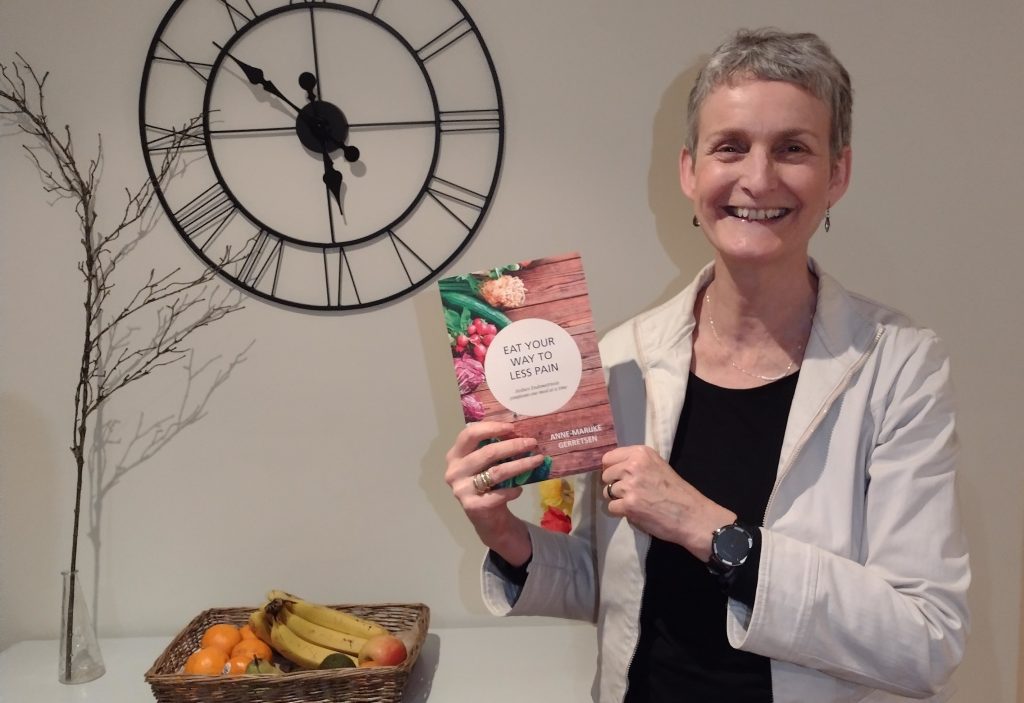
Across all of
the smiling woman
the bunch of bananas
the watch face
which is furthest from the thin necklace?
the bunch of bananas

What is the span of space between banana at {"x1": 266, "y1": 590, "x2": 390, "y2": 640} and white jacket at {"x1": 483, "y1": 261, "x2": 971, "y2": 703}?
0.51 meters

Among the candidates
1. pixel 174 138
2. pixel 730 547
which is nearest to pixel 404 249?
pixel 174 138

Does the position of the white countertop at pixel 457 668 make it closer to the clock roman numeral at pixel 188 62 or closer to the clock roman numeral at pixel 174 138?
the clock roman numeral at pixel 174 138

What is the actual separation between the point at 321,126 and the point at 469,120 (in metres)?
0.33

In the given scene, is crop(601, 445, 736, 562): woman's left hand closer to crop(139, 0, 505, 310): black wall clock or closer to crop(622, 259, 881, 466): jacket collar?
crop(622, 259, 881, 466): jacket collar

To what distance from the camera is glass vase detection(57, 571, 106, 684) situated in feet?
5.91

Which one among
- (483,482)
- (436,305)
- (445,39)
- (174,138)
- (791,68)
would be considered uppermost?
(445,39)

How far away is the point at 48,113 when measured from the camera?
199 centimetres

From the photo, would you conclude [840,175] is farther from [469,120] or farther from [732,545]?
[469,120]

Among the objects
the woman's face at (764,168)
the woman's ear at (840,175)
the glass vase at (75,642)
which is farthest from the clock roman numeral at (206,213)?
the woman's ear at (840,175)

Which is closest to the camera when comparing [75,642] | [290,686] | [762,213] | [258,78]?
[762,213]

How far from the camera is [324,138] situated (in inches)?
77.0

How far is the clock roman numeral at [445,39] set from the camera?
6.44 ft

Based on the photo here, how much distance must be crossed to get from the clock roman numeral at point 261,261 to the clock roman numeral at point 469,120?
463mm
